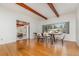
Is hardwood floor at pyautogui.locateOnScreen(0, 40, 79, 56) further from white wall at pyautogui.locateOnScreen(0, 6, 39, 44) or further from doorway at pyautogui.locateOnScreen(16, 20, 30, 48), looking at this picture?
doorway at pyautogui.locateOnScreen(16, 20, 30, 48)

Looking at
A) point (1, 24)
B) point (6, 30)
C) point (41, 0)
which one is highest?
point (41, 0)

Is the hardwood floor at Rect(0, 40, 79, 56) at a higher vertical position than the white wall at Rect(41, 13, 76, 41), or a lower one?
lower

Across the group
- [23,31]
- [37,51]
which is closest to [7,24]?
[37,51]

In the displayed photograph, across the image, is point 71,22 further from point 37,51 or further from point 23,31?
point 23,31

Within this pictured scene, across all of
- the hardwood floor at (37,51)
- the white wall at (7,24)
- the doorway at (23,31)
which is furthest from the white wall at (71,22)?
the white wall at (7,24)

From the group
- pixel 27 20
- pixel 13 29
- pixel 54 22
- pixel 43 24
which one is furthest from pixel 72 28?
pixel 13 29

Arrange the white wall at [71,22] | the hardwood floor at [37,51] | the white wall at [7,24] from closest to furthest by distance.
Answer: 1. the hardwood floor at [37,51]
2. the white wall at [7,24]
3. the white wall at [71,22]

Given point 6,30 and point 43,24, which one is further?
point 43,24

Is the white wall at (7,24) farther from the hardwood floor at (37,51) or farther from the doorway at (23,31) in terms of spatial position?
the doorway at (23,31)

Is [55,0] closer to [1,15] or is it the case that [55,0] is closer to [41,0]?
[41,0]

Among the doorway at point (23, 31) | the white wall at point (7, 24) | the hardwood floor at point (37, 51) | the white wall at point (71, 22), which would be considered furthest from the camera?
the doorway at point (23, 31)

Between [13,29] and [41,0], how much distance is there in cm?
447

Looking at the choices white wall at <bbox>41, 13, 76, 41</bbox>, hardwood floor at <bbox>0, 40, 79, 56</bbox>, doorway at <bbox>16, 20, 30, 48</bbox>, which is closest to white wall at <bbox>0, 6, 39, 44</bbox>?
hardwood floor at <bbox>0, 40, 79, 56</bbox>

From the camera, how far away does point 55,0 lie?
2525 millimetres
